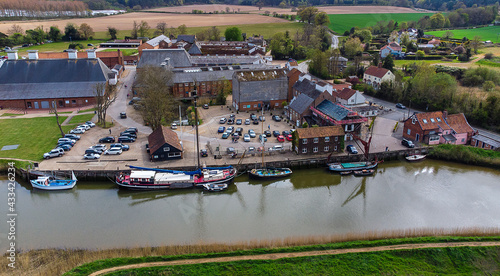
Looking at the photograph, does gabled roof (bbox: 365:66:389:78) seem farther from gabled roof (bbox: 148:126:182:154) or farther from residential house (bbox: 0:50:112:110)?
residential house (bbox: 0:50:112:110)

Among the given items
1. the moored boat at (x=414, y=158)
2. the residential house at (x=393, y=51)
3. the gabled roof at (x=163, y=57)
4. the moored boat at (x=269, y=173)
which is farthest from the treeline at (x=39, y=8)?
the moored boat at (x=414, y=158)

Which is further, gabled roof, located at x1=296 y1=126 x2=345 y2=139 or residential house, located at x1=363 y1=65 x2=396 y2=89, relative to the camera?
residential house, located at x1=363 y1=65 x2=396 y2=89

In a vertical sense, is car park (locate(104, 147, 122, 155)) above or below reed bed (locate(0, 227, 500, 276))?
above

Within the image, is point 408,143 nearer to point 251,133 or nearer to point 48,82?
point 251,133

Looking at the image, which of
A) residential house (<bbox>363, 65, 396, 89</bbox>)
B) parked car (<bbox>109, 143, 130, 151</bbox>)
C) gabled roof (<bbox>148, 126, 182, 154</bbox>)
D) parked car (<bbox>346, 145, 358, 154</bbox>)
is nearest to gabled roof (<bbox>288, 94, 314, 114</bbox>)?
parked car (<bbox>346, 145, 358, 154</bbox>)

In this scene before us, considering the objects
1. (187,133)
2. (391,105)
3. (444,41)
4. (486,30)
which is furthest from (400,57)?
(187,133)

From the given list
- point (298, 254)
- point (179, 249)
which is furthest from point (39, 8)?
point (298, 254)
